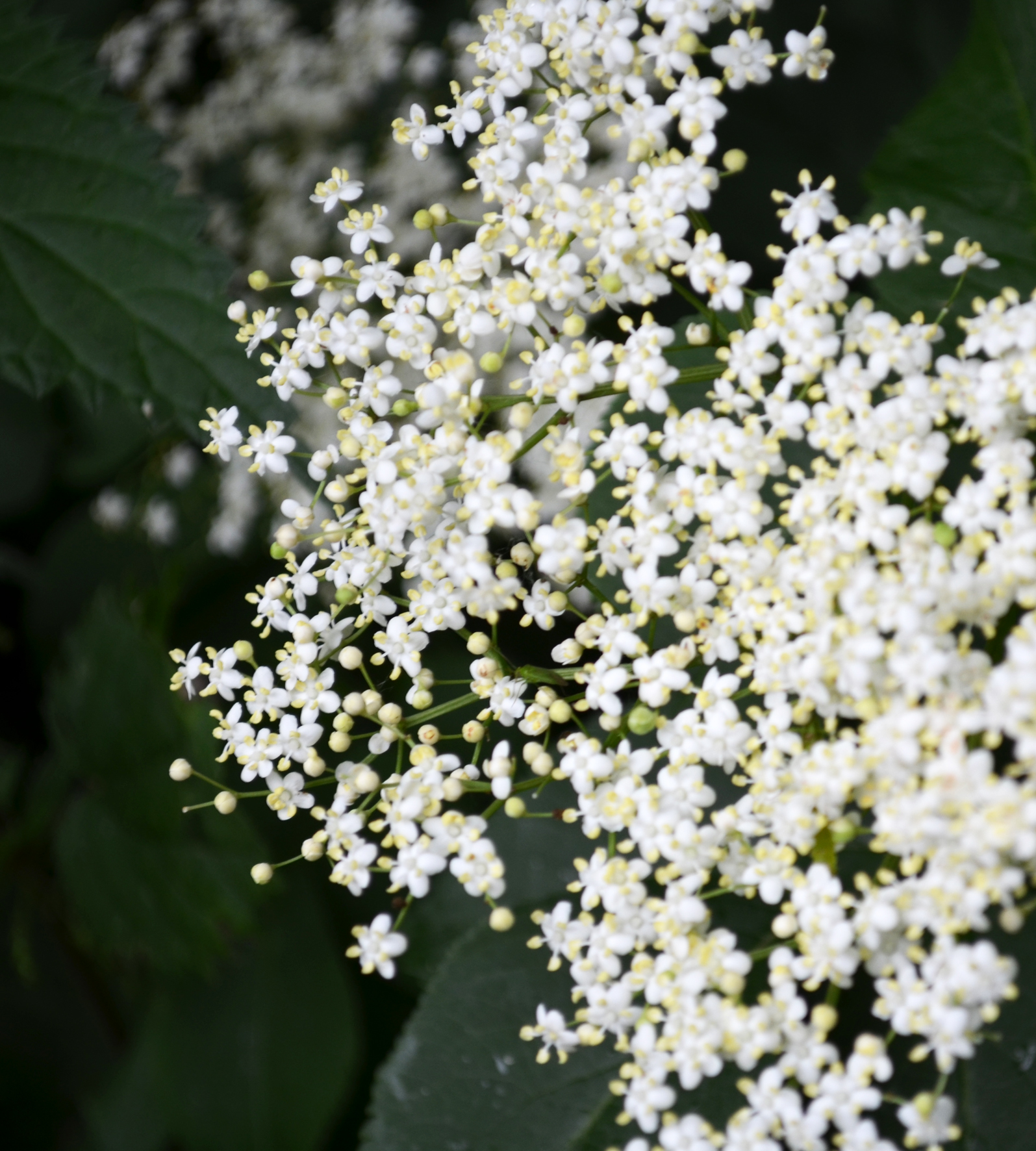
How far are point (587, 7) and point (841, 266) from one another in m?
0.26

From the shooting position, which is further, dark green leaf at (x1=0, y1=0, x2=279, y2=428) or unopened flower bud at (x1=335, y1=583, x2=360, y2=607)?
dark green leaf at (x1=0, y1=0, x2=279, y2=428)

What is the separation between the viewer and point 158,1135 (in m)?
1.57

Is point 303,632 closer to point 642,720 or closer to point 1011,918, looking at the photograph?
point 642,720

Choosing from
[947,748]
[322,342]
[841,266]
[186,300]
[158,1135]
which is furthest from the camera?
[158,1135]

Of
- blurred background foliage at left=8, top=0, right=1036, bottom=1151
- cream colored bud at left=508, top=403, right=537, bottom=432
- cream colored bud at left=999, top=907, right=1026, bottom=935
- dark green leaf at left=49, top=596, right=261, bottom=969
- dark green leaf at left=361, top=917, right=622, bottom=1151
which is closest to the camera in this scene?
cream colored bud at left=999, top=907, right=1026, bottom=935

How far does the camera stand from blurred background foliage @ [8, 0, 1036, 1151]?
0.92 m

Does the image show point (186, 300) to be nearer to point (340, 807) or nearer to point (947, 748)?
point (340, 807)

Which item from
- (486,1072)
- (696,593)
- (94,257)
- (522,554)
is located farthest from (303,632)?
(94,257)

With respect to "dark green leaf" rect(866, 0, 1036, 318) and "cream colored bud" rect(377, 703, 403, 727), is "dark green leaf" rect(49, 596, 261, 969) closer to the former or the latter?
"cream colored bud" rect(377, 703, 403, 727)

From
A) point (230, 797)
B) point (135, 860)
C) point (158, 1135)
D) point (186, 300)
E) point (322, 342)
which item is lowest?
point (158, 1135)

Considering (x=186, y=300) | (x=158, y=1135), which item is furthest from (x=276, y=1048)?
(x=186, y=300)

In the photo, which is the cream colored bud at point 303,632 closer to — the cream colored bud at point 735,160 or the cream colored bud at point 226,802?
the cream colored bud at point 226,802

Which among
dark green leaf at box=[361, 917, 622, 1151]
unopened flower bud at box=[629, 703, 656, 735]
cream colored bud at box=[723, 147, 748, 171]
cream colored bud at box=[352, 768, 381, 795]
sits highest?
cream colored bud at box=[723, 147, 748, 171]

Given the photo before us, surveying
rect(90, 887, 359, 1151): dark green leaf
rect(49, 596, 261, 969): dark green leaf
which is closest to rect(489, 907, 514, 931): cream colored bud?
rect(49, 596, 261, 969): dark green leaf
